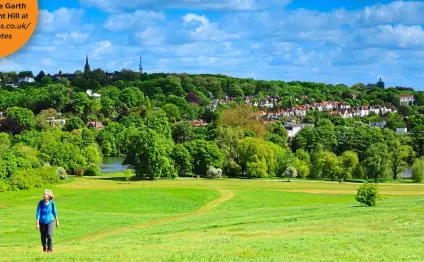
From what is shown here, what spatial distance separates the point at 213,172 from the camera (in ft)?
324

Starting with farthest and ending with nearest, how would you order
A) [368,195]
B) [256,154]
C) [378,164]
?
[256,154], [378,164], [368,195]

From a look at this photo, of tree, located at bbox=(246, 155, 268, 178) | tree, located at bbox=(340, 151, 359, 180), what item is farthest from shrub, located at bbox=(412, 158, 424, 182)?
tree, located at bbox=(246, 155, 268, 178)

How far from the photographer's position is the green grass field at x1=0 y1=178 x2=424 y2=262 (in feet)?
79.4

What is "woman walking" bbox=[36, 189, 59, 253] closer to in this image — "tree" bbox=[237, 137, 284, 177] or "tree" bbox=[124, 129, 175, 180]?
"tree" bbox=[124, 129, 175, 180]

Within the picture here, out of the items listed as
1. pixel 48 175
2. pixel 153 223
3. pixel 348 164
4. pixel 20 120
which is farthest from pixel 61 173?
pixel 20 120

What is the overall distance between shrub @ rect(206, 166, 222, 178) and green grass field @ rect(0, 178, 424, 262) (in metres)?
16.7

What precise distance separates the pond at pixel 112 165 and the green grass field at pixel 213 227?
1278 inches

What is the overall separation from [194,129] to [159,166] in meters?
41.7

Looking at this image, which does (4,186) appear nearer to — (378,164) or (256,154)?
(256,154)

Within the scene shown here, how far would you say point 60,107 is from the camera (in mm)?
187750

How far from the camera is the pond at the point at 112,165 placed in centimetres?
11420

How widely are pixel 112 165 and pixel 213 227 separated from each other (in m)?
88.0

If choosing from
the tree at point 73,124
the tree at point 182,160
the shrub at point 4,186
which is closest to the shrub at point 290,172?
the tree at point 182,160

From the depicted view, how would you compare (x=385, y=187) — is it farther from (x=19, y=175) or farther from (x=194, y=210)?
(x=19, y=175)
